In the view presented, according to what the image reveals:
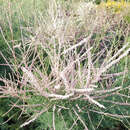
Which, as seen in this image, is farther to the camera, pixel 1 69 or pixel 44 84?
pixel 1 69

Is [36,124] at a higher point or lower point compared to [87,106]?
lower

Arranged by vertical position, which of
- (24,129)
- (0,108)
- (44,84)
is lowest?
(24,129)

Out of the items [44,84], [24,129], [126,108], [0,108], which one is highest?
[44,84]

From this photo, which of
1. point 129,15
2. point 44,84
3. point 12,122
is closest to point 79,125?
point 44,84

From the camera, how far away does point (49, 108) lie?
132 cm

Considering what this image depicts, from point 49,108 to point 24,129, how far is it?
2.61ft

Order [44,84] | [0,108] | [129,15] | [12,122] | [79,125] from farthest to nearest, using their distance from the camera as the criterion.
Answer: [129,15]
[12,122]
[0,108]
[79,125]
[44,84]

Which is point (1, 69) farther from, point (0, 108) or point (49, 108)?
point (49, 108)

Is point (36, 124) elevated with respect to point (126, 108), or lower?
lower

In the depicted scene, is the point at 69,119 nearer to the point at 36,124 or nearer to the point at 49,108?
the point at 49,108

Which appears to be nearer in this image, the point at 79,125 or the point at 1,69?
the point at 79,125

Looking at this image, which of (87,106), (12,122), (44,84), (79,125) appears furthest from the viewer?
(12,122)

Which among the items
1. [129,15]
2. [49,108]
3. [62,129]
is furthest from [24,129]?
[129,15]

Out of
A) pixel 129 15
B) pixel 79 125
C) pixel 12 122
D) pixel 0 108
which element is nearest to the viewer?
pixel 79 125
